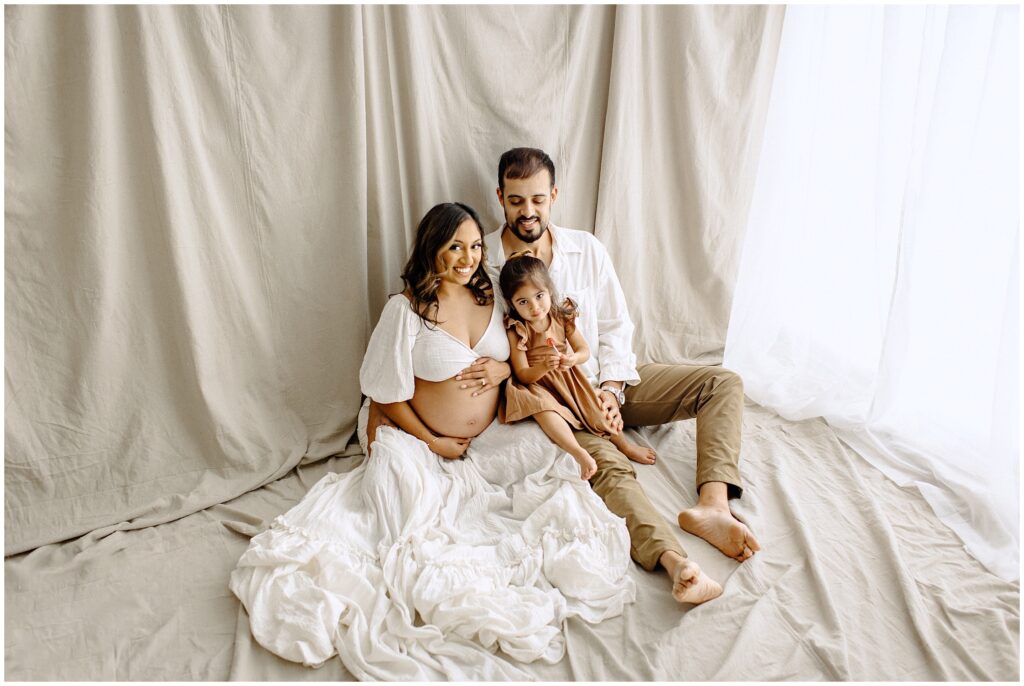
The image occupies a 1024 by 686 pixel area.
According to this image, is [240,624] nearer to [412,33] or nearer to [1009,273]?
[412,33]

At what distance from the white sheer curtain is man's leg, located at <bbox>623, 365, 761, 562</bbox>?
1.33 feet

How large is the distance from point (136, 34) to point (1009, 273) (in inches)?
93.8

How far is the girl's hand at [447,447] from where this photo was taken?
2188mm

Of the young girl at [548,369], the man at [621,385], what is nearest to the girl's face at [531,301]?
the young girl at [548,369]

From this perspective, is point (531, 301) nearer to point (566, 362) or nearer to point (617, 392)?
point (566, 362)

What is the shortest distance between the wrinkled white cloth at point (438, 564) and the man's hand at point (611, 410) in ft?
0.87

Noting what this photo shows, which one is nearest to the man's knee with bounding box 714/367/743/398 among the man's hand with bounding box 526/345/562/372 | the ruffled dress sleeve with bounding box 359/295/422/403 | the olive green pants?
the olive green pants

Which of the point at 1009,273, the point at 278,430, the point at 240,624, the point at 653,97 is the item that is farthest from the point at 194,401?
the point at 1009,273

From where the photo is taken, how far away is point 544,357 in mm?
2264

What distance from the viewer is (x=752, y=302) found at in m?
3.00

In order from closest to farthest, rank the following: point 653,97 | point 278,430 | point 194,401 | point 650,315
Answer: point 194,401 → point 278,430 → point 653,97 → point 650,315

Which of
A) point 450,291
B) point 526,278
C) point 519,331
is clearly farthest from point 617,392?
point 450,291

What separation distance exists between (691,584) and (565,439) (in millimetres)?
567

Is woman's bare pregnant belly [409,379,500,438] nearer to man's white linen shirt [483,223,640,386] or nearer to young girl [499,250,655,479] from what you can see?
young girl [499,250,655,479]
